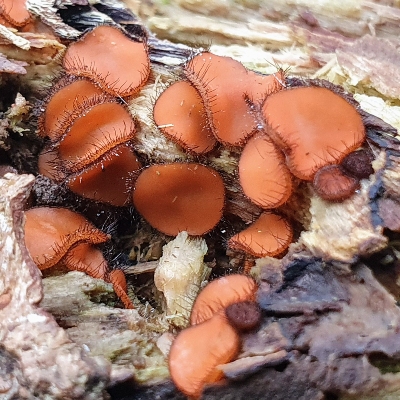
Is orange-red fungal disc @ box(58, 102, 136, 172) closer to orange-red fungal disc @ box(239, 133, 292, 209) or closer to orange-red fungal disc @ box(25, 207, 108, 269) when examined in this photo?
orange-red fungal disc @ box(25, 207, 108, 269)

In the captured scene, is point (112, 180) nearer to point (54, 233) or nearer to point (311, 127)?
point (54, 233)

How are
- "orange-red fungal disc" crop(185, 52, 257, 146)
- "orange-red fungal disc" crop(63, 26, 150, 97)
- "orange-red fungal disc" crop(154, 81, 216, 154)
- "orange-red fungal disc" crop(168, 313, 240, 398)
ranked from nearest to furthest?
1. "orange-red fungal disc" crop(168, 313, 240, 398)
2. "orange-red fungal disc" crop(185, 52, 257, 146)
3. "orange-red fungal disc" crop(154, 81, 216, 154)
4. "orange-red fungal disc" crop(63, 26, 150, 97)

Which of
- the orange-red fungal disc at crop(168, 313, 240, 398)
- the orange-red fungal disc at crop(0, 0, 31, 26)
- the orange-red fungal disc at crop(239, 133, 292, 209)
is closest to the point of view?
the orange-red fungal disc at crop(168, 313, 240, 398)

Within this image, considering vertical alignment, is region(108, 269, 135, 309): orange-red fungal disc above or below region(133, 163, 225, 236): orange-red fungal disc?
below

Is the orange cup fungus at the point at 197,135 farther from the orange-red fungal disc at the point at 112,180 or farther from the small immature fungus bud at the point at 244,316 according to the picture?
the small immature fungus bud at the point at 244,316

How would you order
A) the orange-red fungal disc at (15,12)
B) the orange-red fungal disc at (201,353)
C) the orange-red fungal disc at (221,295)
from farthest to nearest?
the orange-red fungal disc at (15,12), the orange-red fungal disc at (221,295), the orange-red fungal disc at (201,353)

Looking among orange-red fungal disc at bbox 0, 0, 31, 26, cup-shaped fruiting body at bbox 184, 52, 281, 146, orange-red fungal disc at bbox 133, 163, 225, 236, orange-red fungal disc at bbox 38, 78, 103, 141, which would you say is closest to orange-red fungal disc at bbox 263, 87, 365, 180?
cup-shaped fruiting body at bbox 184, 52, 281, 146

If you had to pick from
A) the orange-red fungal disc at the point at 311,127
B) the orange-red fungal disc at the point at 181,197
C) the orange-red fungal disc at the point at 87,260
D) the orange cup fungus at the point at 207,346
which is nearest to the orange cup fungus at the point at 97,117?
the orange-red fungal disc at the point at 181,197
